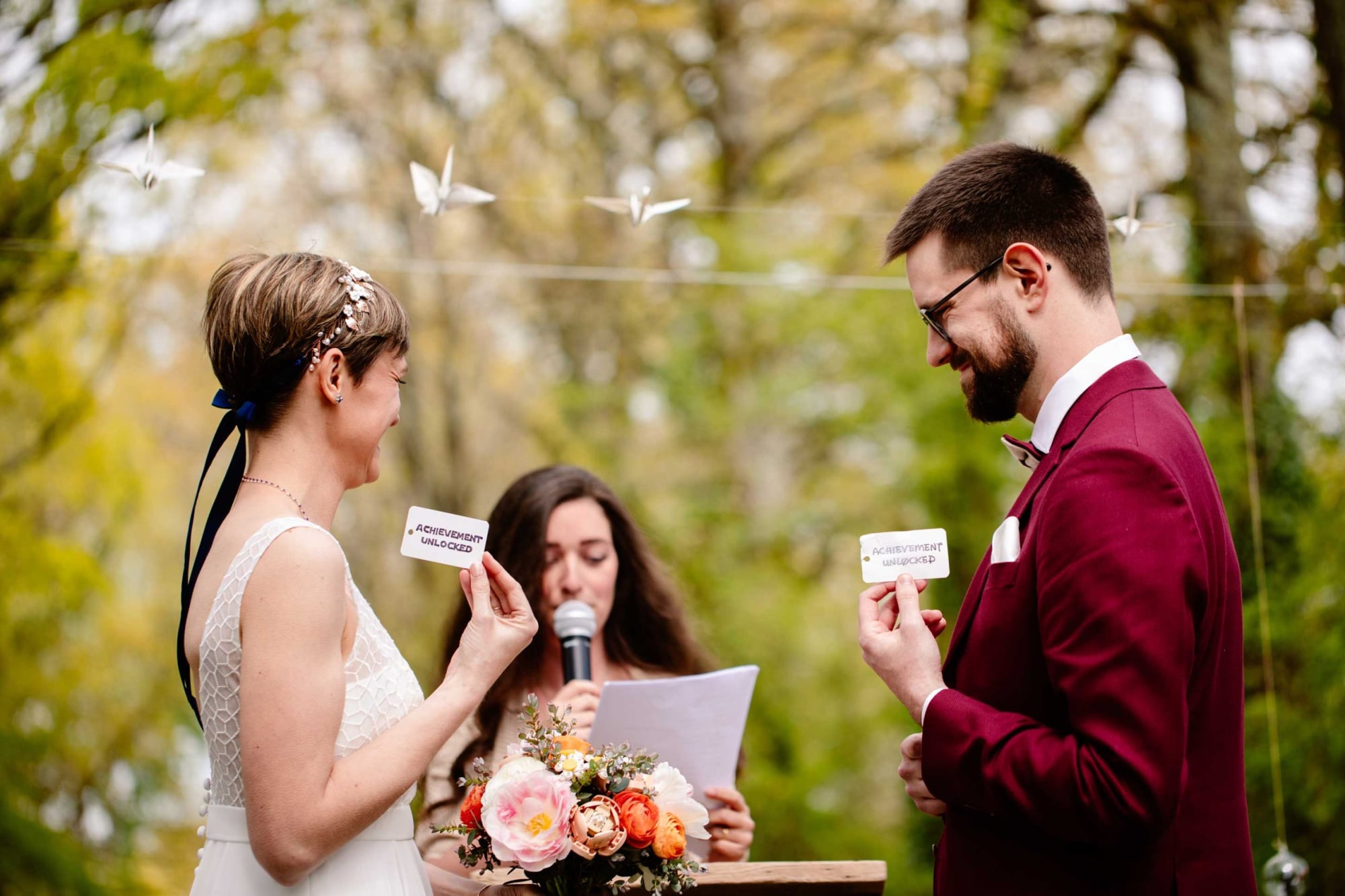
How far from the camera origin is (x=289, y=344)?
→ 5.90 feet

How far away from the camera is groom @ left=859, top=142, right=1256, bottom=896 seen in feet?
4.80

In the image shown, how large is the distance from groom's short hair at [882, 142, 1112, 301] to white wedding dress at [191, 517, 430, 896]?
→ 43.9 inches

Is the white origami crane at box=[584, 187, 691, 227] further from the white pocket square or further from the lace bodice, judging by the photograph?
the white pocket square

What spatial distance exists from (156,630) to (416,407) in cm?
282

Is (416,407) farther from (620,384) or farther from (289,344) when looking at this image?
(289,344)

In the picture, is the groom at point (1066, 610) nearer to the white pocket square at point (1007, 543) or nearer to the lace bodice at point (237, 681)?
the white pocket square at point (1007, 543)

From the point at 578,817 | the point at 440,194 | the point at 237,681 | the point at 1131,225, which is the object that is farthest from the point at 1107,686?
the point at 440,194

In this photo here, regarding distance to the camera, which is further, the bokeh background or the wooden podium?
the bokeh background

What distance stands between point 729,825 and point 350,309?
1.53 m

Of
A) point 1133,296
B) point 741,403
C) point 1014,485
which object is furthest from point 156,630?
point 1133,296

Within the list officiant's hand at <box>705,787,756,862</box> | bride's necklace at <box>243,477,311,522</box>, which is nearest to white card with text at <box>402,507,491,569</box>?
bride's necklace at <box>243,477,311,522</box>

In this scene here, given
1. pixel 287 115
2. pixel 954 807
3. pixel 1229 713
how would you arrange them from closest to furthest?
pixel 1229 713 → pixel 954 807 → pixel 287 115

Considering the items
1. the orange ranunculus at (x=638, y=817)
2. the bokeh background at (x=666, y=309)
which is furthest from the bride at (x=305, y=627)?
the bokeh background at (x=666, y=309)

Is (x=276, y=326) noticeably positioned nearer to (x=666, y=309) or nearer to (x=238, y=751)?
(x=238, y=751)
